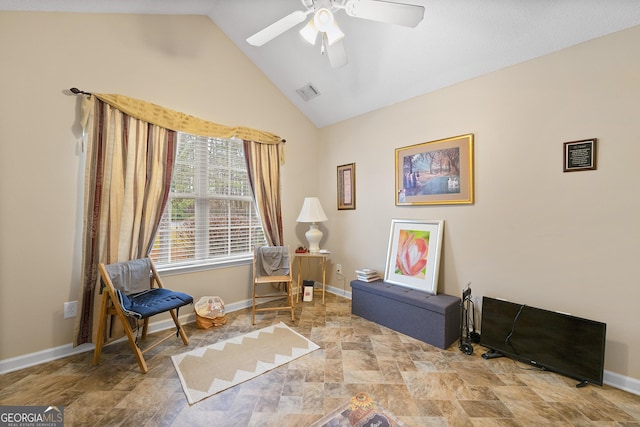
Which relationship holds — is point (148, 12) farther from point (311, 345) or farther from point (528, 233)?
point (528, 233)

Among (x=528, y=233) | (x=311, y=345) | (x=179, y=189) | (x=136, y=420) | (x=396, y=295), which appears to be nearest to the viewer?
(x=136, y=420)

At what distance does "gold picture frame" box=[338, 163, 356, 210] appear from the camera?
343cm

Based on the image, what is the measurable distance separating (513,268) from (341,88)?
253cm

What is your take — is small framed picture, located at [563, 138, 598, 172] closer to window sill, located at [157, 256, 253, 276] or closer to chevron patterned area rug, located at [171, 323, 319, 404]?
chevron patterned area rug, located at [171, 323, 319, 404]

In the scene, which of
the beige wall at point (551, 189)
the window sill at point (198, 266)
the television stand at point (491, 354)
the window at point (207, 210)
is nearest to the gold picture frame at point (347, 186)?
the beige wall at point (551, 189)

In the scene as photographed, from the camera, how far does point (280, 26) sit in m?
1.79

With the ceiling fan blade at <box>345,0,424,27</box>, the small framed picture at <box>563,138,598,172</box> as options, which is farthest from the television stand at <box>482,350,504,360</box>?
the ceiling fan blade at <box>345,0,424,27</box>

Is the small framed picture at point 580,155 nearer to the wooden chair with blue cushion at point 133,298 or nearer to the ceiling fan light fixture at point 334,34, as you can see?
the ceiling fan light fixture at point 334,34

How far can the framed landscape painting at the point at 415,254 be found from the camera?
102 inches

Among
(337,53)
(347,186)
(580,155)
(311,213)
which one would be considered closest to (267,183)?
(311,213)

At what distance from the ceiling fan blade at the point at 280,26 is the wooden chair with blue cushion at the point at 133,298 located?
2.04 meters

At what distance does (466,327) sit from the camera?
230 cm

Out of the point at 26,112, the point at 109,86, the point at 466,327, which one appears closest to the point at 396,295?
the point at 466,327

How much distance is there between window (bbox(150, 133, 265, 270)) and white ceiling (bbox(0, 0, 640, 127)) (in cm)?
113
